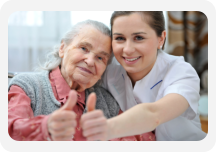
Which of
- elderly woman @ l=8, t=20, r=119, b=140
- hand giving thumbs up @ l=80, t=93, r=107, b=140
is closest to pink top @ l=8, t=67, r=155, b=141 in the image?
elderly woman @ l=8, t=20, r=119, b=140

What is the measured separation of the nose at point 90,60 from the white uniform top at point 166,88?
0.68ft

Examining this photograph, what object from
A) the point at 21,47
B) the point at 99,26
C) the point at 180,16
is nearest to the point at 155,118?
the point at 99,26

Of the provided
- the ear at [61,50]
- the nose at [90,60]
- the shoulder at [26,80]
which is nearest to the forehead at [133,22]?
the nose at [90,60]

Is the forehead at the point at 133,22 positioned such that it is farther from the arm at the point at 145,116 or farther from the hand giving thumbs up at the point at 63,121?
the hand giving thumbs up at the point at 63,121

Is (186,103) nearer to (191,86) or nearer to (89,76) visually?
(191,86)

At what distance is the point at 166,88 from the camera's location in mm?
795

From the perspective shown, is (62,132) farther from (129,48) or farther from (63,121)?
(129,48)

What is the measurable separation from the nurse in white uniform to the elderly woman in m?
0.07

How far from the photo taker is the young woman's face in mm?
785

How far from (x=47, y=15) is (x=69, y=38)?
0.90 metres

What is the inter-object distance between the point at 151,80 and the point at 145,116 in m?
0.33

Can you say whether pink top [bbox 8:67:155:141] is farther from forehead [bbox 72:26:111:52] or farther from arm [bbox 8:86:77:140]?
forehead [bbox 72:26:111:52]

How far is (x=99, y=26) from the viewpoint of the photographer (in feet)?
2.81

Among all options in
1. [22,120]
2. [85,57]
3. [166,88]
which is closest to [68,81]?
[85,57]
